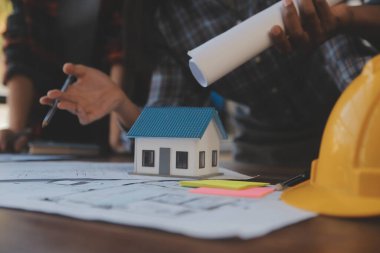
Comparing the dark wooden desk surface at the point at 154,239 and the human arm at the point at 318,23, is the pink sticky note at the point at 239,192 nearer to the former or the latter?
the dark wooden desk surface at the point at 154,239

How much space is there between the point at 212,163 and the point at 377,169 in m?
0.31

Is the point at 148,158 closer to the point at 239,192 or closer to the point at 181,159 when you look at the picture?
the point at 181,159

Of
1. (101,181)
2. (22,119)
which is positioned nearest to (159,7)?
A: (22,119)

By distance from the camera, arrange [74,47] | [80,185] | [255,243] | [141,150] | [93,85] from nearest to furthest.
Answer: [255,243] → [80,185] → [141,150] → [93,85] → [74,47]

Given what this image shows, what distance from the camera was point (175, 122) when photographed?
61cm

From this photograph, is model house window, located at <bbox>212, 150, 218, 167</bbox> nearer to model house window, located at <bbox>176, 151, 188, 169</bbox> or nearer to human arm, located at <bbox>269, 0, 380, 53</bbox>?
model house window, located at <bbox>176, 151, 188, 169</bbox>

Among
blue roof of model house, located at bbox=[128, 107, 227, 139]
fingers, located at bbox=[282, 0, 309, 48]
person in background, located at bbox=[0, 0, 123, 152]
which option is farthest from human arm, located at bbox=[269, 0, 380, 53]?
person in background, located at bbox=[0, 0, 123, 152]

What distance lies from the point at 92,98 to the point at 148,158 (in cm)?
30

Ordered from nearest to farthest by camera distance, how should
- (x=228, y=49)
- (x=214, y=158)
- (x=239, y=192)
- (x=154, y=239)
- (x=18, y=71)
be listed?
(x=154, y=239) → (x=239, y=192) → (x=228, y=49) → (x=214, y=158) → (x=18, y=71)

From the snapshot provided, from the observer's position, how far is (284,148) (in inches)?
46.8

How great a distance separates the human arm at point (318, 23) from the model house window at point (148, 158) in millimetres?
238

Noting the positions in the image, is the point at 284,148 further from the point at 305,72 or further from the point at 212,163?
the point at 212,163

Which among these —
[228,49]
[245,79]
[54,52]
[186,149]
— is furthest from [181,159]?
[54,52]

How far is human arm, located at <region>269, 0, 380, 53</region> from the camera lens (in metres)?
0.59
